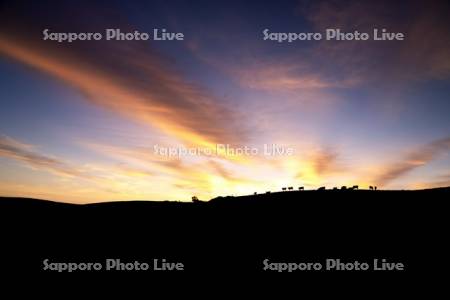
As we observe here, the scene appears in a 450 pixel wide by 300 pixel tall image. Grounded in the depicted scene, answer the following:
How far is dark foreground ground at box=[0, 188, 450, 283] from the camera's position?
13914 mm

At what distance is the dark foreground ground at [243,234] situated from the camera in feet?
45.6

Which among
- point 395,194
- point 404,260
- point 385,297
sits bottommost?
point 385,297

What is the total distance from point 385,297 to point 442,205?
377 inches

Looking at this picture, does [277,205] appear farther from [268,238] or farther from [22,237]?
[22,237]

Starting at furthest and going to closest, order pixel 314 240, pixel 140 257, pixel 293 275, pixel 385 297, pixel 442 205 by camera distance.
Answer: pixel 442 205
pixel 314 240
pixel 140 257
pixel 293 275
pixel 385 297

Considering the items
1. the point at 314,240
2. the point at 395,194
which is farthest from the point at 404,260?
the point at 395,194

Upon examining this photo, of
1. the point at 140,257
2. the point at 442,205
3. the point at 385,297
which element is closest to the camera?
the point at 385,297

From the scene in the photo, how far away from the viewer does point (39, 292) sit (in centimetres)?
1223

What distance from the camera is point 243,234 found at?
54.8ft

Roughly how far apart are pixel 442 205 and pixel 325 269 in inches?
380

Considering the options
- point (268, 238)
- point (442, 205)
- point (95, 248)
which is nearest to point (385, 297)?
point (268, 238)

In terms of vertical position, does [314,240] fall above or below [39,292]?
above

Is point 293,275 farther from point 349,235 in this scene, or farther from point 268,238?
point 349,235

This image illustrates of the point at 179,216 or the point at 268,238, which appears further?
the point at 179,216
